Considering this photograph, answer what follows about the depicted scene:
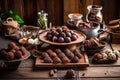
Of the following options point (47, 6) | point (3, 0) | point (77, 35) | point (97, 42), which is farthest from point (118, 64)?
point (3, 0)

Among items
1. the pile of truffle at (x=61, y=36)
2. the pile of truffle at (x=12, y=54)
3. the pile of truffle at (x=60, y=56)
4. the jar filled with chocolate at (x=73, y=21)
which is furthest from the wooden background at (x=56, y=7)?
the pile of truffle at (x=12, y=54)

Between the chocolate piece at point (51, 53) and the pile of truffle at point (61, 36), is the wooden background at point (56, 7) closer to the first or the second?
the pile of truffle at point (61, 36)

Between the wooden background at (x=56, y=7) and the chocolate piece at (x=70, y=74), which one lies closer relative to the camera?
the chocolate piece at (x=70, y=74)

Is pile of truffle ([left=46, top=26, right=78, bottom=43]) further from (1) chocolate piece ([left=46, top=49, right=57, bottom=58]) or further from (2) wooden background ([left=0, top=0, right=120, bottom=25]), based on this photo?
(2) wooden background ([left=0, top=0, right=120, bottom=25])

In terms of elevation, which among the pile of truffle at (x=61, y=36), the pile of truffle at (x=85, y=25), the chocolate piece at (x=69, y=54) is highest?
the pile of truffle at (x=85, y=25)

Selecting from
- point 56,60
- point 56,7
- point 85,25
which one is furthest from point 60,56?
point 56,7

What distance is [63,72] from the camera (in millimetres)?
2053

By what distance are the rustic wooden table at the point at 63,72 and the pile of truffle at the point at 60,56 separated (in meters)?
0.07

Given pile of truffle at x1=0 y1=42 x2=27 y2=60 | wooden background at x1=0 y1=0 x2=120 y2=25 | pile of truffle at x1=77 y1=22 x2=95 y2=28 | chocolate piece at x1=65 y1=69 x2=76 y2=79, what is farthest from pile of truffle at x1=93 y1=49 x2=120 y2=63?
wooden background at x1=0 y1=0 x2=120 y2=25

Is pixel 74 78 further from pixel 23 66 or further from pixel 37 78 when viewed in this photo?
pixel 23 66

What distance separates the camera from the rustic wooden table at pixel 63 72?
6.55ft

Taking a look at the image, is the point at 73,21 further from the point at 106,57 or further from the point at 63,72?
the point at 63,72

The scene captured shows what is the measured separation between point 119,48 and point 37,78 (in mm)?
770

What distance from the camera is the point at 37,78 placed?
199 centimetres
